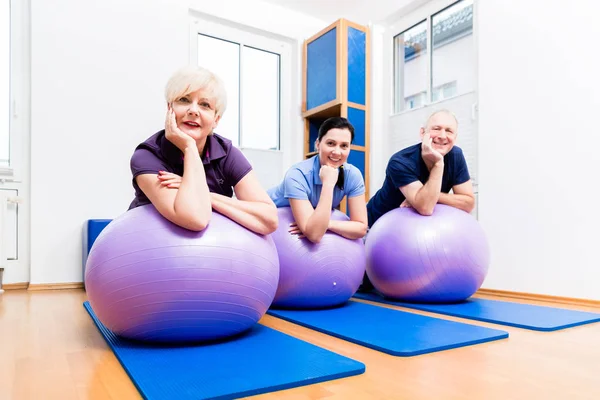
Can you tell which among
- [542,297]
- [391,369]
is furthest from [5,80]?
[542,297]

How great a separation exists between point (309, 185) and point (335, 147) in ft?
0.76

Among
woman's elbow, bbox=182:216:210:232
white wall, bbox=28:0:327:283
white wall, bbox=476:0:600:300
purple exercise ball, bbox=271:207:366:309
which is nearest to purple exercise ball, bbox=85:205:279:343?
woman's elbow, bbox=182:216:210:232

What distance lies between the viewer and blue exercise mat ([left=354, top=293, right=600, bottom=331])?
1904 mm

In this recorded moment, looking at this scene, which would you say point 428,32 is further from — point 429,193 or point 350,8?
point 429,193

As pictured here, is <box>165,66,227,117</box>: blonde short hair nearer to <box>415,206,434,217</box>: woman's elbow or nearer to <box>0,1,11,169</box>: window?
<box>415,206,434,217</box>: woman's elbow

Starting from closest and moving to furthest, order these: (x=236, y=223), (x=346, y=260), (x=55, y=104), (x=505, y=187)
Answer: (x=236, y=223)
(x=346, y=260)
(x=505, y=187)
(x=55, y=104)

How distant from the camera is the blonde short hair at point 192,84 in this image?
1.56 meters

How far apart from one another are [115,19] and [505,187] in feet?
10.5

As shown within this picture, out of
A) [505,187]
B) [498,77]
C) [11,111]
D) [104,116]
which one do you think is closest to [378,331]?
[505,187]

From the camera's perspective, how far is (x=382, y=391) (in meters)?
1.11

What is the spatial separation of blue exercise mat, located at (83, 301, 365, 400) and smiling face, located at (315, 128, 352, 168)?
1.00m

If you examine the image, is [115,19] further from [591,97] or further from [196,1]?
[591,97]

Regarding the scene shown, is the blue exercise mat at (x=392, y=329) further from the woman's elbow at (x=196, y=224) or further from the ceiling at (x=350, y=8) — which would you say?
the ceiling at (x=350, y=8)

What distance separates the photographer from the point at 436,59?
386 cm
